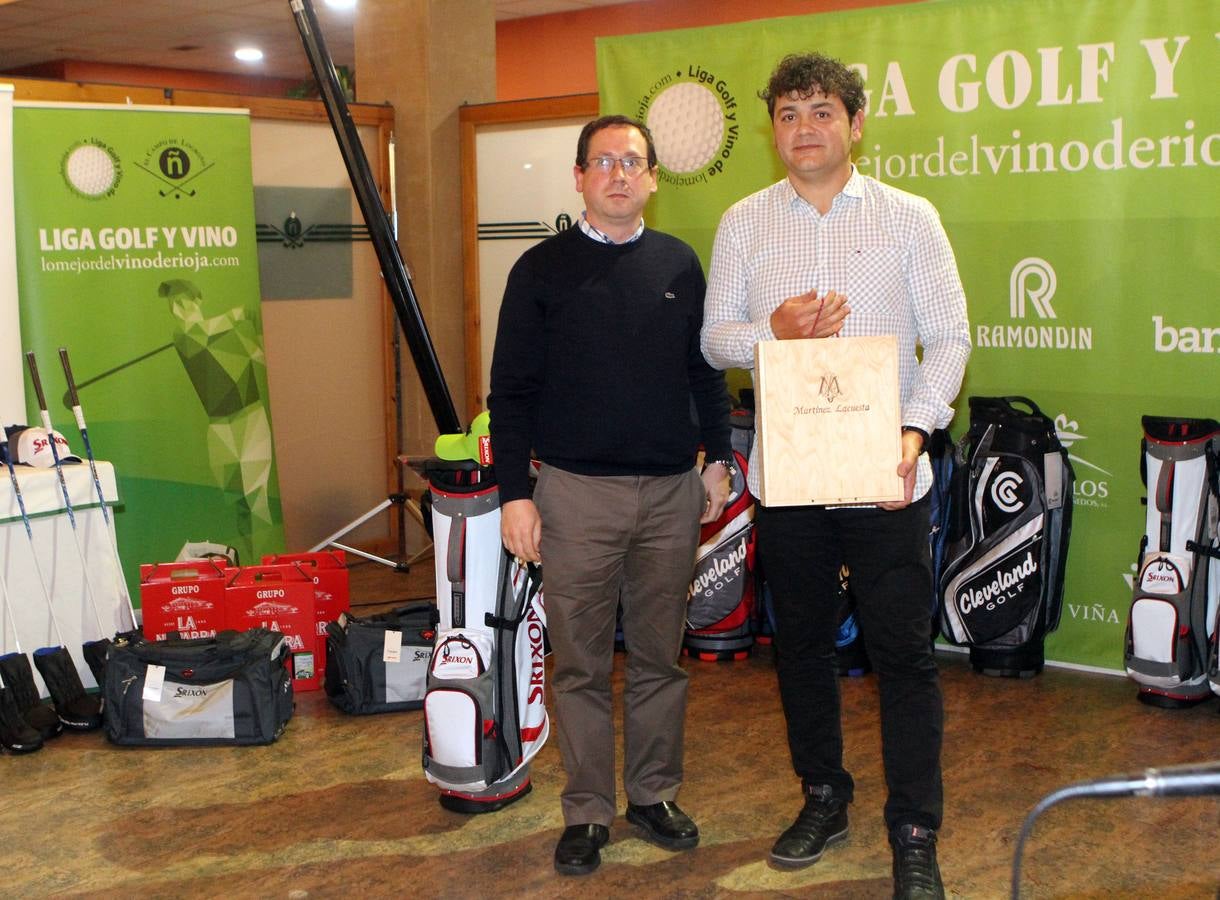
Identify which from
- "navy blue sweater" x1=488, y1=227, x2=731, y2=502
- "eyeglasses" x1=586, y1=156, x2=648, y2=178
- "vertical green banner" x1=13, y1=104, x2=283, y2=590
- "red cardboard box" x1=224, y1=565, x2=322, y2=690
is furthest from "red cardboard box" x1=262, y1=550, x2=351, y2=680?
"eyeglasses" x1=586, y1=156, x2=648, y2=178

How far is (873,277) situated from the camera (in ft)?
8.00

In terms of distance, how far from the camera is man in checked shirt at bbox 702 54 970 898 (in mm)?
2418

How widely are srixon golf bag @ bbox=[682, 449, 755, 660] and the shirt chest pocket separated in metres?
1.66

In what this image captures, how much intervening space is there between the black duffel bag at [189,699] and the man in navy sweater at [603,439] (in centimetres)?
110

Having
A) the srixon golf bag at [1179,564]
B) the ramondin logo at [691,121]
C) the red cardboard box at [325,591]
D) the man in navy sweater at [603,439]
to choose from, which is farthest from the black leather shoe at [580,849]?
the ramondin logo at [691,121]

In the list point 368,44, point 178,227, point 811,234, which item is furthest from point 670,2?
point 811,234

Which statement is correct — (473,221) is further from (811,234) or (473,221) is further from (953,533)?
(811,234)

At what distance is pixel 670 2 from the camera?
354 inches

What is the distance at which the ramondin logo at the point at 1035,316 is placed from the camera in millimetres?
3912

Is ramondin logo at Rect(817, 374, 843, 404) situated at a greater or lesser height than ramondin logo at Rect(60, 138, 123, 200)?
lesser

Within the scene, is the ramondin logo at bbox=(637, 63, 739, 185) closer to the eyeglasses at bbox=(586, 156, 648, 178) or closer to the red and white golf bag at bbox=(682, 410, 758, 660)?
the red and white golf bag at bbox=(682, 410, 758, 660)

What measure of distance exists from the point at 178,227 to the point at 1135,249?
3073mm

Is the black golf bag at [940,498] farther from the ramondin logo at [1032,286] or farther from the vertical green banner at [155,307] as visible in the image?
the vertical green banner at [155,307]

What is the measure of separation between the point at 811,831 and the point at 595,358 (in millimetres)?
1030
